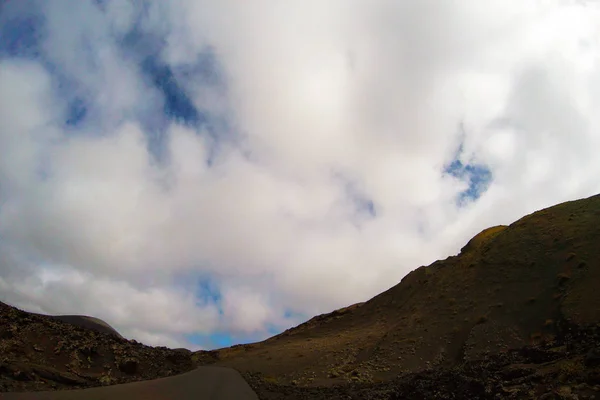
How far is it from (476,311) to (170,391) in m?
28.7

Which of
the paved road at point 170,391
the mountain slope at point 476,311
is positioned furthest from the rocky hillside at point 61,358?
the mountain slope at point 476,311

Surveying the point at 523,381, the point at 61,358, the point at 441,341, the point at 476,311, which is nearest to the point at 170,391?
the point at 61,358

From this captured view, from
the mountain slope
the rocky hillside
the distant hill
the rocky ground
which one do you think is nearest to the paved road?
the distant hill

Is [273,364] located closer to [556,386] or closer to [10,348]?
[10,348]

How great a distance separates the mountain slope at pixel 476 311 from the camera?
2797 centimetres

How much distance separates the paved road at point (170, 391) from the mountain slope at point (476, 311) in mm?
11312

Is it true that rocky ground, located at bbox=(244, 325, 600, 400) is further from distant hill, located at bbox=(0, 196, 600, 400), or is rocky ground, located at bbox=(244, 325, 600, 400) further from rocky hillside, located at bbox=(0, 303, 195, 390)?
rocky hillside, located at bbox=(0, 303, 195, 390)

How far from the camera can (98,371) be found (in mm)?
19031

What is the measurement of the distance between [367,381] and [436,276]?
21.3 m

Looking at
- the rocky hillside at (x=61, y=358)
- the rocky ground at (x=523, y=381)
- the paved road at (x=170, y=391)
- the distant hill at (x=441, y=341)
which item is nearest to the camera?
the paved road at (x=170, y=391)

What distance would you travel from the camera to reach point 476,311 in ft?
111

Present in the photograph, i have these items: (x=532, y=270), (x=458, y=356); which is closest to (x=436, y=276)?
(x=532, y=270)

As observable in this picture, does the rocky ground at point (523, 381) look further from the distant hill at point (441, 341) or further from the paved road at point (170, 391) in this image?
the paved road at point (170, 391)

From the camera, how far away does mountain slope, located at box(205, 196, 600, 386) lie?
91.8 ft
